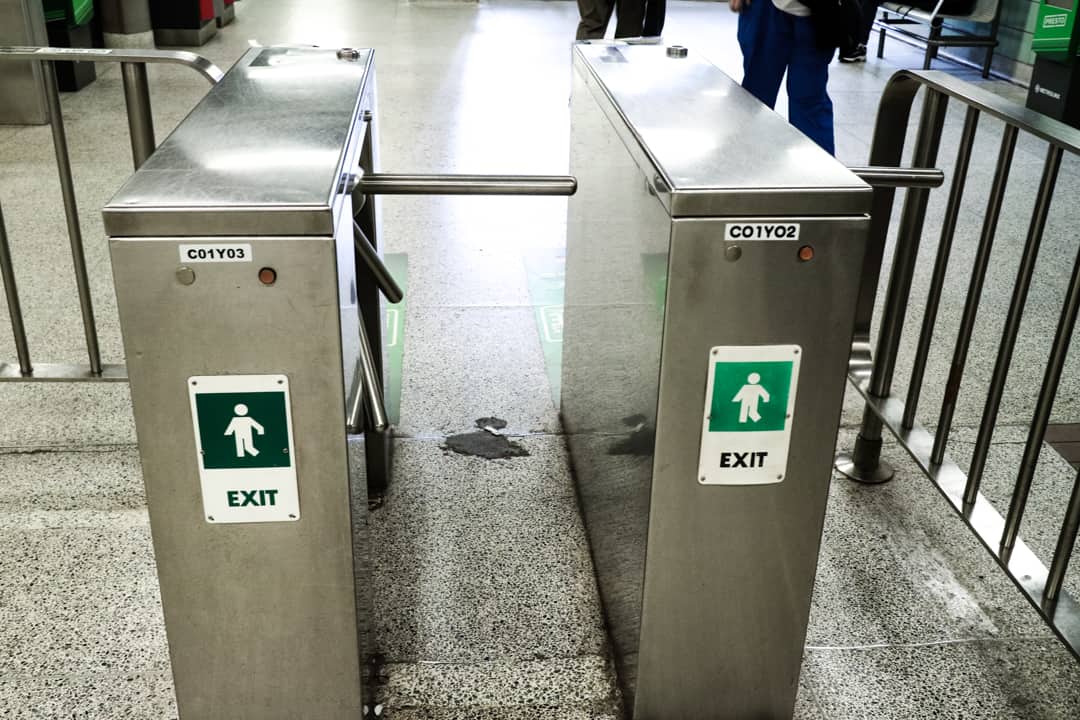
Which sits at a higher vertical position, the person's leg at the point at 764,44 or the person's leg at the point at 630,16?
the person's leg at the point at 764,44

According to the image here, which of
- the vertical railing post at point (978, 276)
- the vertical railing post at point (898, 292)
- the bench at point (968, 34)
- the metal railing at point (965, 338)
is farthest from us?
the bench at point (968, 34)

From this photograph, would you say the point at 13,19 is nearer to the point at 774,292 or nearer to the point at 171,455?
the point at 171,455

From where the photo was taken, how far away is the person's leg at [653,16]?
211 inches

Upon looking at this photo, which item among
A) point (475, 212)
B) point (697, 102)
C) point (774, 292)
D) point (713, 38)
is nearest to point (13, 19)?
point (475, 212)

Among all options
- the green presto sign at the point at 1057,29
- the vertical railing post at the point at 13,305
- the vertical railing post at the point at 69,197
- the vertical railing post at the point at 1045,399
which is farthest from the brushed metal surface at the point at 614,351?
the green presto sign at the point at 1057,29

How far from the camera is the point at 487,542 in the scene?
83.7 inches

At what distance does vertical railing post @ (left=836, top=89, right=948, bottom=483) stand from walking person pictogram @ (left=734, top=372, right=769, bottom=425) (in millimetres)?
798

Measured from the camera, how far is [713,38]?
8266 mm

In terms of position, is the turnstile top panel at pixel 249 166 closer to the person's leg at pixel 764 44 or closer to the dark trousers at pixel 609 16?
the person's leg at pixel 764 44

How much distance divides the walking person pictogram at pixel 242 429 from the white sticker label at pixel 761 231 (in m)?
0.62

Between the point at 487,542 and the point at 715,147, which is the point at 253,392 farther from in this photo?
the point at 487,542

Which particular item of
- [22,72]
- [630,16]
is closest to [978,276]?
[630,16]

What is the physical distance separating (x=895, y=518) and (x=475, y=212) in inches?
94.2

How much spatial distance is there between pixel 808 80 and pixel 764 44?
20 cm
